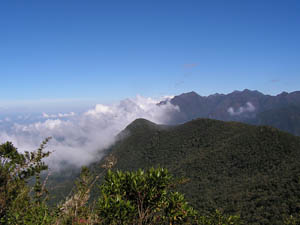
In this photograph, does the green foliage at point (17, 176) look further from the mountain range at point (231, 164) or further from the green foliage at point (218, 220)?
the green foliage at point (218, 220)

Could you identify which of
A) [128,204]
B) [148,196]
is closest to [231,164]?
[148,196]

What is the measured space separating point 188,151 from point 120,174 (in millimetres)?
120250

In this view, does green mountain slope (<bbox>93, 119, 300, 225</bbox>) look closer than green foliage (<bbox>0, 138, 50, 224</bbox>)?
No

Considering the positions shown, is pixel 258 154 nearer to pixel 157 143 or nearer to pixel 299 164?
pixel 299 164

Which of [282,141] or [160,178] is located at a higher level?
[160,178]

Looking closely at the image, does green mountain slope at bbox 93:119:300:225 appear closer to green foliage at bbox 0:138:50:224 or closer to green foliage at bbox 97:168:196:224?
green foliage at bbox 97:168:196:224

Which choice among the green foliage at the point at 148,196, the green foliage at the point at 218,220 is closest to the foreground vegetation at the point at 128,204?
the green foliage at the point at 148,196

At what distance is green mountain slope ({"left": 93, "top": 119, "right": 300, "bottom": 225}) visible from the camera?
50188 millimetres

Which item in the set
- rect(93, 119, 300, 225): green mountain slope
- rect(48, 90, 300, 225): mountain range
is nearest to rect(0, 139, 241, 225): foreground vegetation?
rect(48, 90, 300, 225): mountain range

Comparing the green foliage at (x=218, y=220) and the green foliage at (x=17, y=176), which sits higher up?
the green foliage at (x=17, y=176)

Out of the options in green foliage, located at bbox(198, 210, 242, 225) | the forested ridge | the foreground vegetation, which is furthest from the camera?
green foliage, located at bbox(198, 210, 242, 225)

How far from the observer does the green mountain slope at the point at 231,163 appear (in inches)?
1976

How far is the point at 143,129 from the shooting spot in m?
177

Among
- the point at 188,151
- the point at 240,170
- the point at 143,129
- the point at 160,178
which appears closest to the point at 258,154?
the point at 240,170
